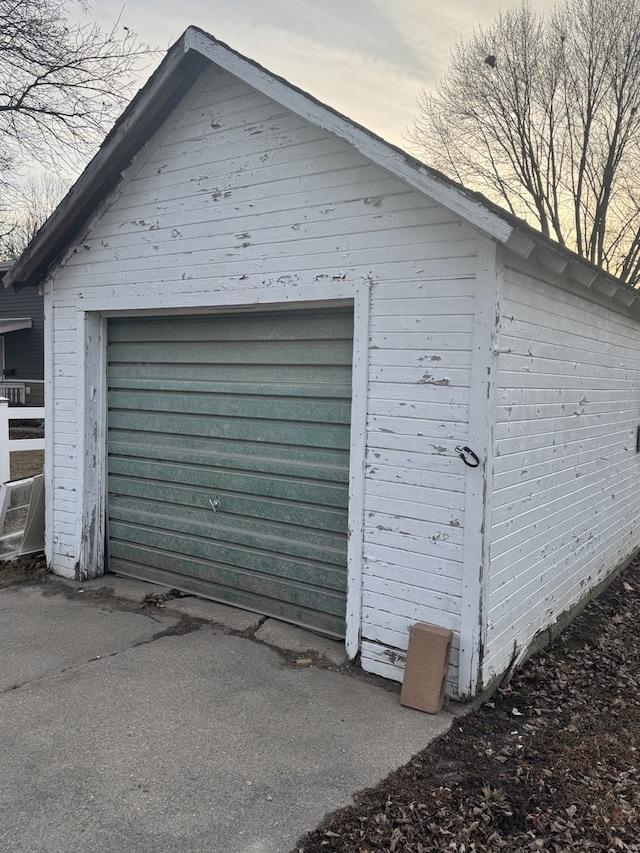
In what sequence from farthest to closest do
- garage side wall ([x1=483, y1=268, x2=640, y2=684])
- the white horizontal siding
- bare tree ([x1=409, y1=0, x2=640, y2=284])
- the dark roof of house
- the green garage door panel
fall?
bare tree ([x1=409, y1=0, x2=640, y2=284]) → the green garage door panel → garage side wall ([x1=483, y1=268, x2=640, y2=684]) → the white horizontal siding → the dark roof of house

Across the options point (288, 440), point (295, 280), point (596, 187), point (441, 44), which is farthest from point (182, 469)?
point (596, 187)

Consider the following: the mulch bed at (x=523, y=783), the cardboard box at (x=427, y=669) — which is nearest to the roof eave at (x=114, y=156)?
the cardboard box at (x=427, y=669)

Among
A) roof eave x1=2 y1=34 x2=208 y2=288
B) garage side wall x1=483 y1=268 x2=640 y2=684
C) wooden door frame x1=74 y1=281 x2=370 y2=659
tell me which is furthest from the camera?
roof eave x1=2 y1=34 x2=208 y2=288

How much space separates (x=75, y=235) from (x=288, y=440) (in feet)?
9.66

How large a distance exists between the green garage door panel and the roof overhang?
54.9 ft

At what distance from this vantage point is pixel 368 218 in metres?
4.26

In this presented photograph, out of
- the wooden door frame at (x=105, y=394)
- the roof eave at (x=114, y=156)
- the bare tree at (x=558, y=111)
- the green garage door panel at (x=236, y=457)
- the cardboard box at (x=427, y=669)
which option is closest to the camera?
the cardboard box at (x=427, y=669)

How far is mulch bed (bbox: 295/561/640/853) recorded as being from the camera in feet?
9.10

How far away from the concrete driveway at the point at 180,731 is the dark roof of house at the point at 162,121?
2926mm

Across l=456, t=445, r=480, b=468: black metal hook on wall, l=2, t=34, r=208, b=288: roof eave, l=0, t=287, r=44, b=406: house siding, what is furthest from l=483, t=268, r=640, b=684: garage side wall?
l=0, t=287, r=44, b=406: house siding

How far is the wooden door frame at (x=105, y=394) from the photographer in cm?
434

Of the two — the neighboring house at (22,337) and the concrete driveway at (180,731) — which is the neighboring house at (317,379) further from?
the neighboring house at (22,337)

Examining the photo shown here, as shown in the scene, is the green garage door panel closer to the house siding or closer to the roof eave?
the roof eave

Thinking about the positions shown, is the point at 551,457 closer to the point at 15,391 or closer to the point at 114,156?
the point at 114,156
